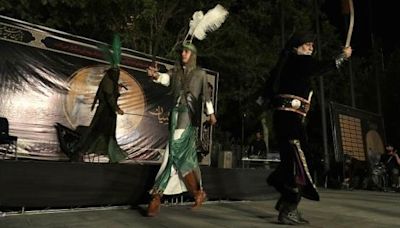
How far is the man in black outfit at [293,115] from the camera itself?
4809 mm

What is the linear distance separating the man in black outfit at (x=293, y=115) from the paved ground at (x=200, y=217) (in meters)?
0.32

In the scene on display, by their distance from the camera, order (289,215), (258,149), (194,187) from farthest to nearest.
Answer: (258,149) < (194,187) < (289,215)

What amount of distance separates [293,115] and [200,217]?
1.47m

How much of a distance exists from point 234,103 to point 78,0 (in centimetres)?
1106

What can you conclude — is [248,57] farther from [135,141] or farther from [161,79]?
[161,79]

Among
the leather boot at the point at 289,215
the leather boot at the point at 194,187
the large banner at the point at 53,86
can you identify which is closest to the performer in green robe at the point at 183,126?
the leather boot at the point at 194,187

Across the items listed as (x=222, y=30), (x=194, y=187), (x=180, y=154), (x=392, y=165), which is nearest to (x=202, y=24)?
(x=180, y=154)

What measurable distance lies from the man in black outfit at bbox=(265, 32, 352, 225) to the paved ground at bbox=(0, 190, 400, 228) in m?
0.32

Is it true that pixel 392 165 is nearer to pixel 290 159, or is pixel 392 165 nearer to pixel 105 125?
pixel 105 125

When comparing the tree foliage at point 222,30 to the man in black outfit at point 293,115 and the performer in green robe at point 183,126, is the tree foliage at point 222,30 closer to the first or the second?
the man in black outfit at point 293,115

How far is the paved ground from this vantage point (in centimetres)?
467

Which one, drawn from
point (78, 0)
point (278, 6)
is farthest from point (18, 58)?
point (278, 6)

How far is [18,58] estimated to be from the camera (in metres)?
9.30

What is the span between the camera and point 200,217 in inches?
207
